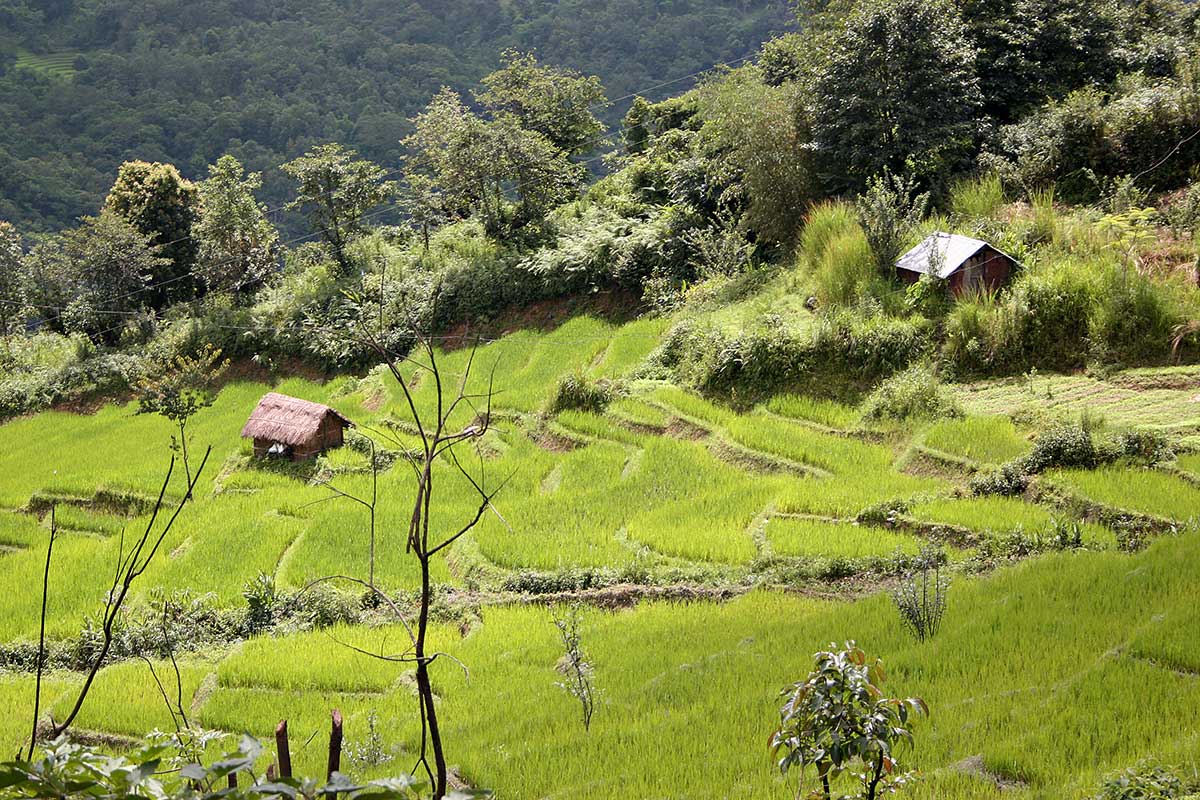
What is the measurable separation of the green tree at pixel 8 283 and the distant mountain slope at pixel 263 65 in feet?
63.4

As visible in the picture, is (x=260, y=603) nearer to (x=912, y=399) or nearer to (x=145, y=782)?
(x=912, y=399)

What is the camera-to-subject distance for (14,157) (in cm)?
4969

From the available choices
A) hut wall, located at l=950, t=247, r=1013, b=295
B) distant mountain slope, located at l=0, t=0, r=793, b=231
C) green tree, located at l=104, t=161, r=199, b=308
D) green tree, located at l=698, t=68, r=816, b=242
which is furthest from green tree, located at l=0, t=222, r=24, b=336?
hut wall, located at l=950, t=247, r=1013, b=295

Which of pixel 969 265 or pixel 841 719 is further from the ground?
pixel 969 265

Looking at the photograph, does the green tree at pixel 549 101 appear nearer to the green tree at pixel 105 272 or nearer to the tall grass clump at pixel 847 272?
the green tree at pixel 105 272

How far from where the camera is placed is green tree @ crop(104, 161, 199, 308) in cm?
2847

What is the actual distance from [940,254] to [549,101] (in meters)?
17.5

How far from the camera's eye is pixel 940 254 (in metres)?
12.6

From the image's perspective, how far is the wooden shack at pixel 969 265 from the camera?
40.1 ft

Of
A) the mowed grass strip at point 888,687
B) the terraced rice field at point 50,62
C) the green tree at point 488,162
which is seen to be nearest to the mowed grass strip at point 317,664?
the mowed grass strip at point 888,687

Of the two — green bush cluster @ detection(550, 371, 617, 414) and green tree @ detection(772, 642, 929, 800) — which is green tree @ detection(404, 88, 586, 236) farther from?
green tree @ detection(772, 642, 929, 800)

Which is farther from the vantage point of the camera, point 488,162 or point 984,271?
point 488,162

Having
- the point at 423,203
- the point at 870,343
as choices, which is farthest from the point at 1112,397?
the point at 423,203

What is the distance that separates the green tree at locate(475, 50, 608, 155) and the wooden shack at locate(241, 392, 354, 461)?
14.2 metres
